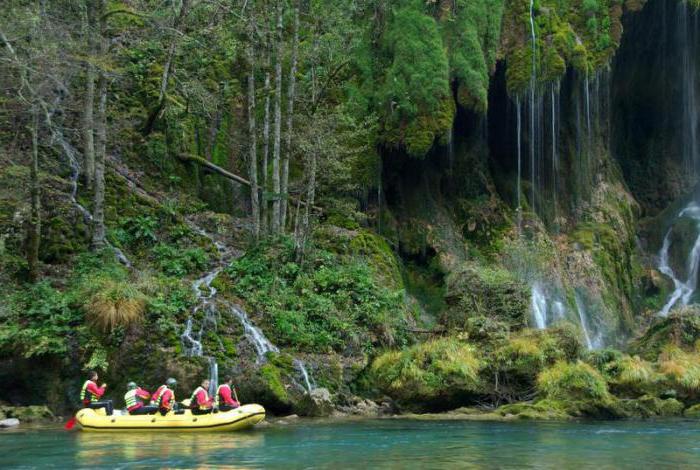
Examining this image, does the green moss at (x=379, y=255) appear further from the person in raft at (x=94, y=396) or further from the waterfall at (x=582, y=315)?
the person in raft at (x=94, y=396)

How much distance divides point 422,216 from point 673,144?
14.0 meters

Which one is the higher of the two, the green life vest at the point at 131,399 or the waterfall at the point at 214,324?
the waterfall at the point at 214,324

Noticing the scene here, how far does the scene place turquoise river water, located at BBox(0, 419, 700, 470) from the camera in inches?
441

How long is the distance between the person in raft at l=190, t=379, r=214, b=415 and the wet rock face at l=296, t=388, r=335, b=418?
238 cm

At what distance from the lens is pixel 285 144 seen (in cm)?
2417

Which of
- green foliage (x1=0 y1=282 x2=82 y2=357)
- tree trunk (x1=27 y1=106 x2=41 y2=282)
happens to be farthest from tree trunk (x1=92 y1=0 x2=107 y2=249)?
green foliage (x1=0 y1=282 x2=82 y2=357)

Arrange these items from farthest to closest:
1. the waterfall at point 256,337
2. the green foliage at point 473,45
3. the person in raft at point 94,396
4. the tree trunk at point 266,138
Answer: the green foliage at point 473,45
the tree trunk at point 266,138
the waterfall at point 256,337
the person in raft at point 94,396

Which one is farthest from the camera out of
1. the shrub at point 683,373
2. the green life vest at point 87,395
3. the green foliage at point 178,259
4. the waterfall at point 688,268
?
the waterfall at point 688,268

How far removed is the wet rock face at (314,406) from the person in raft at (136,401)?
3.25 metres

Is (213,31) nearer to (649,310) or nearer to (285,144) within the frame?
(285,144)

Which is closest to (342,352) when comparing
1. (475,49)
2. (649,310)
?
(475,49)

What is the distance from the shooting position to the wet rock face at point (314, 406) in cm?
1723

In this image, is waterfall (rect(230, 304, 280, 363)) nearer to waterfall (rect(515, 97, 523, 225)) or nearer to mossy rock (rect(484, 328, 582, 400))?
mossy rock (rect(484, 328, 582, 400))

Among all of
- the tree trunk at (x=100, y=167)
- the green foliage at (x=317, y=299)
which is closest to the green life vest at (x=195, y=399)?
the green foliage at (x=317, y=299)
